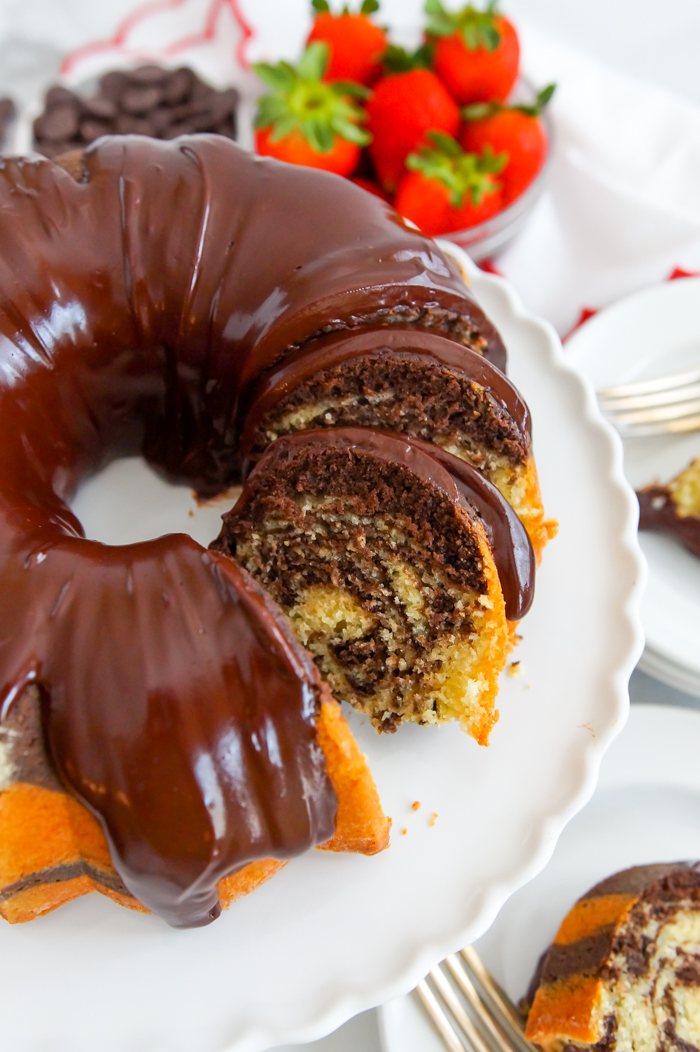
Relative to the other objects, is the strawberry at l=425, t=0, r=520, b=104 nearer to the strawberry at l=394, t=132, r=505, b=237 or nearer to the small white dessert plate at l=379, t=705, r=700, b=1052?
the strawberry at l=394, t=132, r=505, b=237

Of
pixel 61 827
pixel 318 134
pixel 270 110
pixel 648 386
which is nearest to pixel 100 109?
pixel 270 110

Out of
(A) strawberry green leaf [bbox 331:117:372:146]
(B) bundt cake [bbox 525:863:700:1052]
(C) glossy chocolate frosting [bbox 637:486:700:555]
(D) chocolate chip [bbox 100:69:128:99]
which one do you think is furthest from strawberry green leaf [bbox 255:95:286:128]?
(B) bundt cake [bbox 525:863:700:1052]

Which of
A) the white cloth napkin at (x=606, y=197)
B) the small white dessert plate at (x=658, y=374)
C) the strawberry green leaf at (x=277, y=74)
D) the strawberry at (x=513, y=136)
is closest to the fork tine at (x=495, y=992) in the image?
the small white dessert plate at (x=658, y=374)

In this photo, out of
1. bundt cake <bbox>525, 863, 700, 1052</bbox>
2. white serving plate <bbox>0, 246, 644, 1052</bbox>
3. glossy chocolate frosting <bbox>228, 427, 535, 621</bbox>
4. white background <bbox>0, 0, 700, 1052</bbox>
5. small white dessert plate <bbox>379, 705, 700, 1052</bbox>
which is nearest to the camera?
white serving plate <bbox>0, 246, 644, 1052</bbox>

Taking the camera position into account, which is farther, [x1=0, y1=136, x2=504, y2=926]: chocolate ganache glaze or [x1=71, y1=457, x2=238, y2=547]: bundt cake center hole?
[x1=71, y1=457, x2=238, y2=547]: bundt cake center hole

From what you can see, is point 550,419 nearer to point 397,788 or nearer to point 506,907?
point 397,788

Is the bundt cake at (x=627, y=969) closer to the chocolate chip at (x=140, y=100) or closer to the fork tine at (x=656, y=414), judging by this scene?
the fork tine at (x=656, y=414)

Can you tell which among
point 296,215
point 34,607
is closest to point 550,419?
point 296,215
